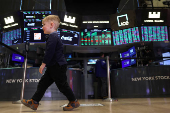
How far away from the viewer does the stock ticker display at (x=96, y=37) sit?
6035mm

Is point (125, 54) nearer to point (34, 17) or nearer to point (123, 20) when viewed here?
point (123, 20)

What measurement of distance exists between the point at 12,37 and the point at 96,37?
2.99 metres

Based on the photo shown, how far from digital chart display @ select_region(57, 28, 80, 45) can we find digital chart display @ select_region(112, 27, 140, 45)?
139 cm

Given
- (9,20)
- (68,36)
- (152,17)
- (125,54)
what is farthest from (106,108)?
(125,54)

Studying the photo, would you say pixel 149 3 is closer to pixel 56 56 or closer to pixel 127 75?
pixel 127 75

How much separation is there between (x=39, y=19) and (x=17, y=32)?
0.88 m

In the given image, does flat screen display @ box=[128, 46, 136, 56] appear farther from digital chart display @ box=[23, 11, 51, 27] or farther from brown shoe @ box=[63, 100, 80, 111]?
brown shoe @ box=[63, 100, 80, 111]

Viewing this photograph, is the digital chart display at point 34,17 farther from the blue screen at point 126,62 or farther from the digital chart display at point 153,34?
the blue screen at point 126,62

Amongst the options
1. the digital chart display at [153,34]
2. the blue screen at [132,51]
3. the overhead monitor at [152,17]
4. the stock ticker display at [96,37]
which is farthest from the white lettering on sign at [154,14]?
the stock ticker display at [96,37]

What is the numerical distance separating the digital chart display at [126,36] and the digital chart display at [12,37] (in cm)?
337

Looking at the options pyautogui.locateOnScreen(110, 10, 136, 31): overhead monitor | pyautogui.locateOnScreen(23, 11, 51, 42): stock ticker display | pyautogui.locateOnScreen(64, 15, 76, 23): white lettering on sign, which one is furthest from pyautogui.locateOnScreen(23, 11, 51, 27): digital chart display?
pyautogui.locateOnScreen(110, 10, 136, 31): overhead monitor

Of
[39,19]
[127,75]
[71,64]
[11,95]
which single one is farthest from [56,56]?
[71,64]

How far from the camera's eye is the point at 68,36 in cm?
575

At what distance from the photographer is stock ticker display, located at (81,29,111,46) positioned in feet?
19.8
